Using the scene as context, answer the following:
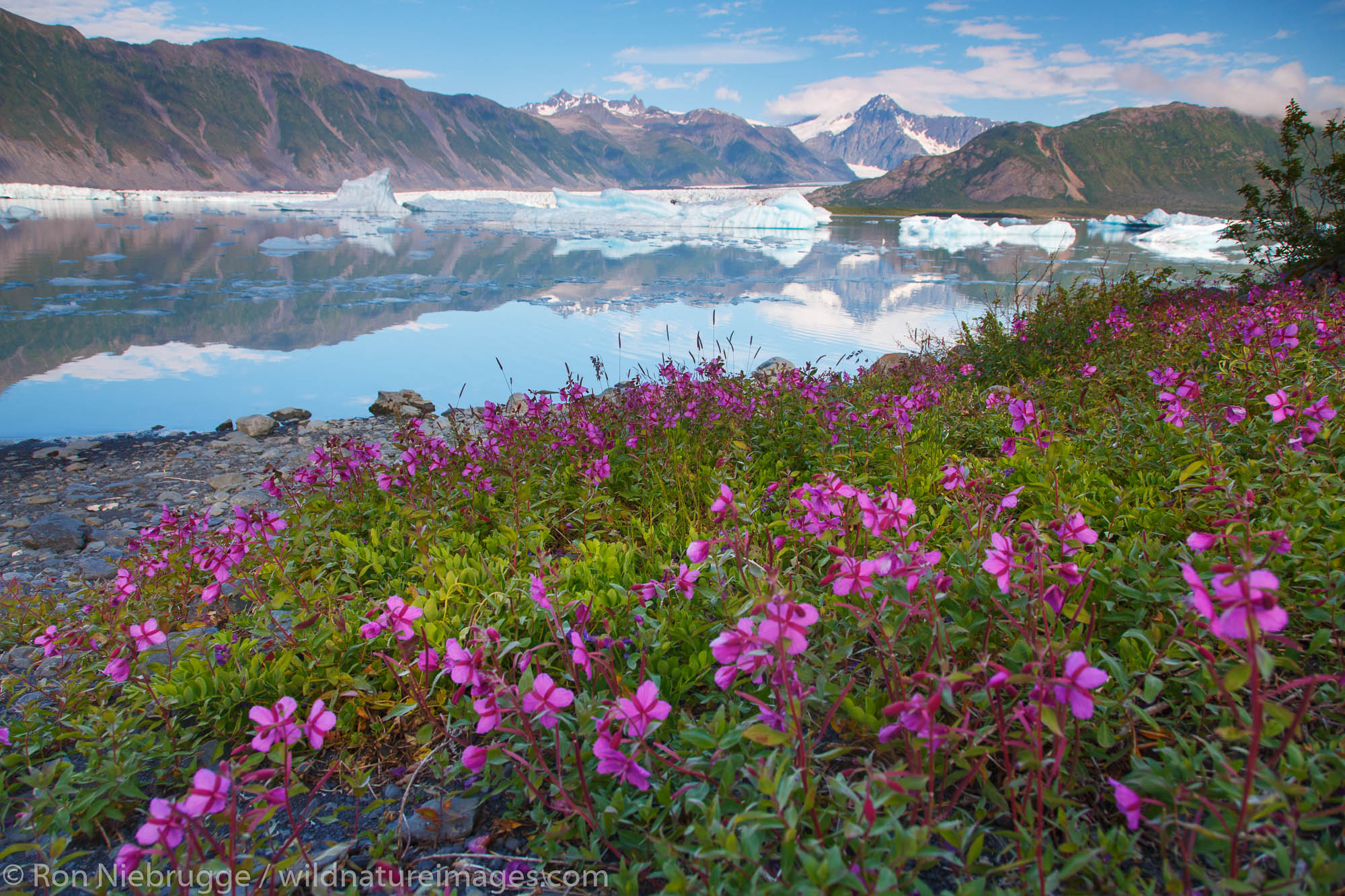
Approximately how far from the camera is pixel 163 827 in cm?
123

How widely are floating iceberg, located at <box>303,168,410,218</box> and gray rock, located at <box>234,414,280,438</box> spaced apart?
58.1 metres

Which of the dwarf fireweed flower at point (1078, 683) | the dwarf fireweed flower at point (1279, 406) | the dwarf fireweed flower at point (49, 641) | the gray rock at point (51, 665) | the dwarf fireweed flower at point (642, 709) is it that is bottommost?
the gray rock at point (51, 665)

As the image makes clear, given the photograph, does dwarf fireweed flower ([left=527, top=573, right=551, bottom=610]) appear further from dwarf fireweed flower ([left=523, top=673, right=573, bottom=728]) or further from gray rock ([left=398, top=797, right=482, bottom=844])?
gray rock ([left=398, top=797, right=482, bottom=844])

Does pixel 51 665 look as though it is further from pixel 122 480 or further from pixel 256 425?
pixel 256 425

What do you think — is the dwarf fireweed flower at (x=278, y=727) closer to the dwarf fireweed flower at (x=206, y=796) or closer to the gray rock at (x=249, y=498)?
the dwarf fireweed flower at (x=206, y=796)

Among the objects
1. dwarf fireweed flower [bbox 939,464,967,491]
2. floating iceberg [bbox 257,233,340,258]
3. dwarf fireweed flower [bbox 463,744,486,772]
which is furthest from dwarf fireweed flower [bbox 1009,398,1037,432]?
floating iceberg [bbox 257,233,340,258]

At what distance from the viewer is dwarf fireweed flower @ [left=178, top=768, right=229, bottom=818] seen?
1214 mm

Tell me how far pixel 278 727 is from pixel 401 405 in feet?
24.2

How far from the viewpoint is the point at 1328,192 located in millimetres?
9164

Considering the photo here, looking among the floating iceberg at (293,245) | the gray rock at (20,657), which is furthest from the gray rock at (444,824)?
the floating iceberg at (293,245)

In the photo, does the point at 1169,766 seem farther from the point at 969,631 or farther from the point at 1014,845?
the point at 969,631

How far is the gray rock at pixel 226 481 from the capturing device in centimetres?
587

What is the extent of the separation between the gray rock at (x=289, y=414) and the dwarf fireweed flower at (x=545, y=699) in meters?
8.02

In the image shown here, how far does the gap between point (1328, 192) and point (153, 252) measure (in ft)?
110
